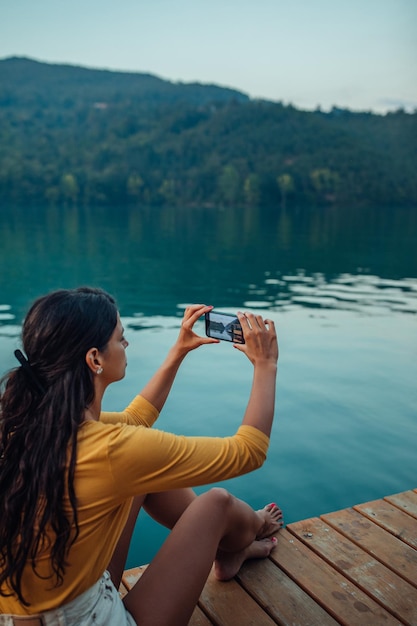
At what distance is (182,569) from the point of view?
5.04 feet

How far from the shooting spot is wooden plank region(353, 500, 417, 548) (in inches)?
92.7

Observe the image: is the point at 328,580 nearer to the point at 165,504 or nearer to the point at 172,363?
the point at 165,504

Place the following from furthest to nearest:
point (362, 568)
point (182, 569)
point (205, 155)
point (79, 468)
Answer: point (205, 155) → point (362, 568) → point (182, 569) → point (79, 468)

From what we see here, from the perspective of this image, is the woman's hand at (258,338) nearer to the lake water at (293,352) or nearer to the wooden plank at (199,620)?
the lake water at (293,352)

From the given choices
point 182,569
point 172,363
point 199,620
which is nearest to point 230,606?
point 199,620

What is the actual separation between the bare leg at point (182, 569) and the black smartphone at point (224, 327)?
1.53 feet

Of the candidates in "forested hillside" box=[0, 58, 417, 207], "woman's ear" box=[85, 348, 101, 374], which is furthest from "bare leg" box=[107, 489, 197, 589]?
"forested hillside" box=[0, 58, 417, 207]

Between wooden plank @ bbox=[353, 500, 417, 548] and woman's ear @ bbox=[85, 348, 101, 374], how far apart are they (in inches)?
65.1

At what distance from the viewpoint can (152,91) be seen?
125 meters

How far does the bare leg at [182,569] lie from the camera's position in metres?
1.51

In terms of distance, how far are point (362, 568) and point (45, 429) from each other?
1.47 metres

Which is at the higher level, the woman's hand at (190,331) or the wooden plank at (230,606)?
the woman's hand at (190,331)

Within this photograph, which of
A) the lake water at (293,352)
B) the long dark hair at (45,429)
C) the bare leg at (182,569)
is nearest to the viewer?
the long dark hair at (45,429)

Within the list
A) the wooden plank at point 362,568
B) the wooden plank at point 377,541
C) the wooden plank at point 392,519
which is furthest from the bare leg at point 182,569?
the wooden plank at point 392,519
